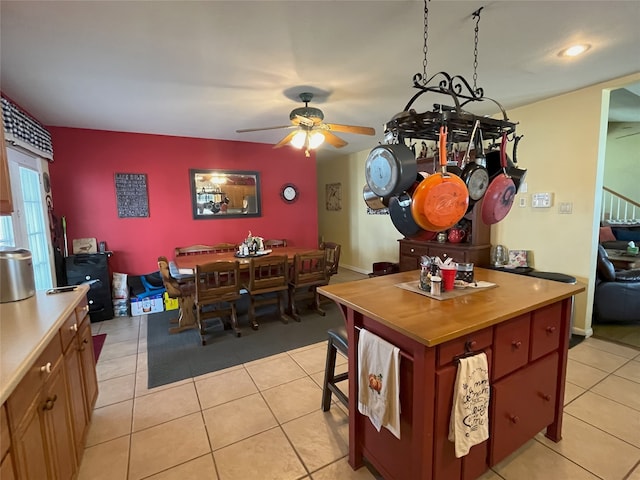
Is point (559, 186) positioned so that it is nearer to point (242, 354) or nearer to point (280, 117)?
point (280, 117)

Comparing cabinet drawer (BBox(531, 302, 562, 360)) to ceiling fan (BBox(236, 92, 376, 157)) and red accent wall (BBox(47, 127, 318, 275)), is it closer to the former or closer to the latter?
ceiling fan (BBox(236, 92, 376, 157))

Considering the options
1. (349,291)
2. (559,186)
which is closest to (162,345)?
(349,291)

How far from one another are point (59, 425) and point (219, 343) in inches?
69.8

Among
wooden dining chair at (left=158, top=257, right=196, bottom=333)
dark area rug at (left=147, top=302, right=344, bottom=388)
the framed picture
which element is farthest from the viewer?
the framed picture

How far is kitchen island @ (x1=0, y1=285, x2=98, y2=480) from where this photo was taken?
954 millimetres

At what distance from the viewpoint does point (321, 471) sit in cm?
161

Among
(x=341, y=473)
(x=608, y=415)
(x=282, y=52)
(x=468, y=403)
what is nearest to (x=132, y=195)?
(x=282, y=52)

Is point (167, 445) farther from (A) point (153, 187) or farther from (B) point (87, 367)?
(A) point (153, 187)

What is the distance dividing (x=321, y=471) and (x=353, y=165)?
209 inches

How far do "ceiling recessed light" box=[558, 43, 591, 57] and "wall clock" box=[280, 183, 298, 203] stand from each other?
12.5 feet

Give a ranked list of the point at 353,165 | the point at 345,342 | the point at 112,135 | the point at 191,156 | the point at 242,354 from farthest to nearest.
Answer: the point at 353,165 < the point at 191,156 < the point at 112,135 < the point at 242,354 < the point at 345,342

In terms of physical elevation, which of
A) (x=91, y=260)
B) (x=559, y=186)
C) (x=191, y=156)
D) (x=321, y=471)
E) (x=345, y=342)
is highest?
(x=191, y=156)

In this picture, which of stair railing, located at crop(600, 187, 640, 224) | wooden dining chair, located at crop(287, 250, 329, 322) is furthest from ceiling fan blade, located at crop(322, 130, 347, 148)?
stair railing, located at crop(600, 187, 640, 224)

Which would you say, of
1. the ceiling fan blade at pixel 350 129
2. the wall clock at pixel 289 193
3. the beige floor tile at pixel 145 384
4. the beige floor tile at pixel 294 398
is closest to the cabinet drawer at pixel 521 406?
the beige floor tile at pixel 294 398
